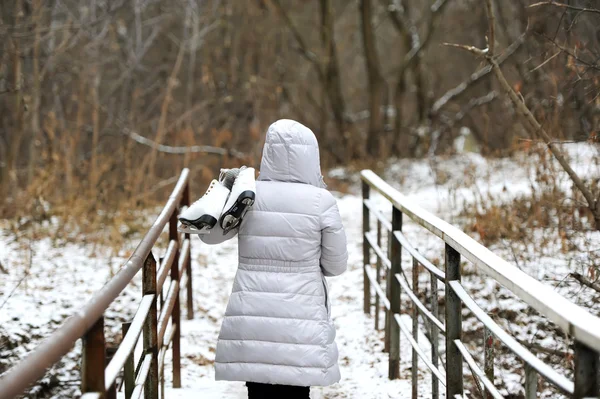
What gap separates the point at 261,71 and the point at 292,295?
12.4 m

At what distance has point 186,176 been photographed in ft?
16.8

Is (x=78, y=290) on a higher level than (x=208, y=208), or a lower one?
lower

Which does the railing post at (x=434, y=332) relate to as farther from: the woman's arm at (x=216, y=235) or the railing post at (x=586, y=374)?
the railing post at (x=586, y=374)

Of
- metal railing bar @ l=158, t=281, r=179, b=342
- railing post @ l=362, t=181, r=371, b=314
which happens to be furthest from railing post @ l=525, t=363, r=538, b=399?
railing post @ l=362, t=181, r=371, b=314

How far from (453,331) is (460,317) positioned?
6cm

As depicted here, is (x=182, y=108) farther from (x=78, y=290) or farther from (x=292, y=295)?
(x=292, y=295)

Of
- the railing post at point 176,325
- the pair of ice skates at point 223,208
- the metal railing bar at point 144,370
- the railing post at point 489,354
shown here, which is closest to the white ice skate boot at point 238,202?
the pair of ice skates at point 223,208

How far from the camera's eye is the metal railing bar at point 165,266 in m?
3.45

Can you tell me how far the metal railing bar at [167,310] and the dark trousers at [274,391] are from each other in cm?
52

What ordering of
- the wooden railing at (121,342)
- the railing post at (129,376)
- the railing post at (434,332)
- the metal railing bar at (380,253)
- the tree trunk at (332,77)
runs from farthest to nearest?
1. the tree trunk at (332,77)
2. the metal railing bar at (380,253)
3. the railing post at (434,332)
4. the railing post at (129,376)
5. the wooden railing at (121,342)

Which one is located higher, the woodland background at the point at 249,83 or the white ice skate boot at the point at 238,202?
the woodland background at the point at 249,83

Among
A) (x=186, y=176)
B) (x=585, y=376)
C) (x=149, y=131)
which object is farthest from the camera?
(x=149, y=131)

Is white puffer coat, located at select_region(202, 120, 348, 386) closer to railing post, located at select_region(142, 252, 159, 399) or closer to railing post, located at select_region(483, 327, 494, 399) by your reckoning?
railing post, located at select_region(142, 252, 159, 399)

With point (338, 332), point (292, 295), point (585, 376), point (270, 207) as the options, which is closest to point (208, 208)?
point (270, 207)
